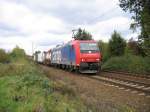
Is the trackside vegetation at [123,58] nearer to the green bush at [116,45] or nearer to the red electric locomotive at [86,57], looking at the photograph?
→ the green bush at [116,45]

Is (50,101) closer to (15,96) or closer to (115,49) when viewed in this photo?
(15,96)

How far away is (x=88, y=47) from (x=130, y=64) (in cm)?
844

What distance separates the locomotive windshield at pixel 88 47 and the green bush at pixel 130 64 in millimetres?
4993

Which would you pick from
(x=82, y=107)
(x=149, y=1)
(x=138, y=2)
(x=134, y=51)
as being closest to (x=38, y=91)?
(x=82, y=107)

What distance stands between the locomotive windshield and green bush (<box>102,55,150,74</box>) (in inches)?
197

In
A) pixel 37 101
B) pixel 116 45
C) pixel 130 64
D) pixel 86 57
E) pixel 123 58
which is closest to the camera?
pixel 37 101

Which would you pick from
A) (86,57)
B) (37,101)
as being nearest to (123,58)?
(86,57)

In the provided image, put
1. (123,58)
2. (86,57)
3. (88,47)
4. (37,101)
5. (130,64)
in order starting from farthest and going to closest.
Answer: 1. (123,58)
2. (130,64)
3. (88,47)
4. (86,57)
5. (37,101)

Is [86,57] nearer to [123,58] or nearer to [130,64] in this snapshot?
[130,64]

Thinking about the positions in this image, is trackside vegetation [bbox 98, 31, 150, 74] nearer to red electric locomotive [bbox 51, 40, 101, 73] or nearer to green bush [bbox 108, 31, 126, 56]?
green bush [bbox 108, 31, 126, 56]

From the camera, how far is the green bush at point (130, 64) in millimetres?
35431

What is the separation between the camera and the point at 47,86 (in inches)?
570

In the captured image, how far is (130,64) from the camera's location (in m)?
38.8

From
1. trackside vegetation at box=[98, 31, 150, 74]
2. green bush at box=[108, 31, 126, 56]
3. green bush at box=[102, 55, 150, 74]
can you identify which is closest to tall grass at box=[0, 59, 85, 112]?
trackside vegetation at box=[98, 31, 150, 74]
